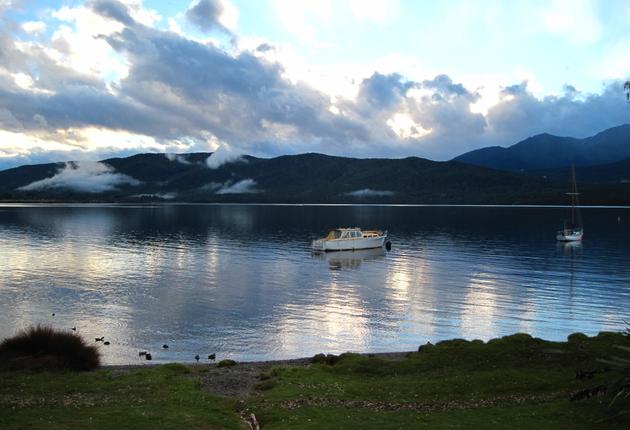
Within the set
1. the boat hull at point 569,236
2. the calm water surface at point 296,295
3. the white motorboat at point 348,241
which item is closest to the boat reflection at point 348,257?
the calm water surface at point 296,295

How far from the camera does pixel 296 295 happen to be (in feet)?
188

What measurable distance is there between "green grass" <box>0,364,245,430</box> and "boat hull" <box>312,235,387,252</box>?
246 ft

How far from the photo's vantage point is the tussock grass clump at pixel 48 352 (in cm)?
2714

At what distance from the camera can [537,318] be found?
4703 centimetres

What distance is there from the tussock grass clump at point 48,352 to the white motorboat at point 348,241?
7401cm

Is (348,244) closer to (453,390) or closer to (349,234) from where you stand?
(349,234)

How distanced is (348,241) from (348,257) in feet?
31.4

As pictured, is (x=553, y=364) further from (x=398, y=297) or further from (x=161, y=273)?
(x=161, y=273)

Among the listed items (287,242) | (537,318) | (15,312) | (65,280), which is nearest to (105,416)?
(15,312)

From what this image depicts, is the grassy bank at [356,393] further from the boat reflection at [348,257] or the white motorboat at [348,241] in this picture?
the white motorboat at [348,241]

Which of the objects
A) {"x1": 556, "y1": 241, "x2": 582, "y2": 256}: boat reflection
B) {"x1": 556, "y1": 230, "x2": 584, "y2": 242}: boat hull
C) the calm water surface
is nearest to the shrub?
the calm water surface

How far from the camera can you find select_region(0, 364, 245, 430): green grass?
17.6m

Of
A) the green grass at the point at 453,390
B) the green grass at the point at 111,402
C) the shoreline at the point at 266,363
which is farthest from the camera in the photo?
the shoreline at the point at 266,363

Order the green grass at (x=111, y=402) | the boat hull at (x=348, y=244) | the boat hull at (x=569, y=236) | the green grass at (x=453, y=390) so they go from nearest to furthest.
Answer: the green grass at (x=111, y=402), the green grass at (x=453, y=390), the boat hull at (x=348, y=244), the boat hull at (x=569, y=236)
